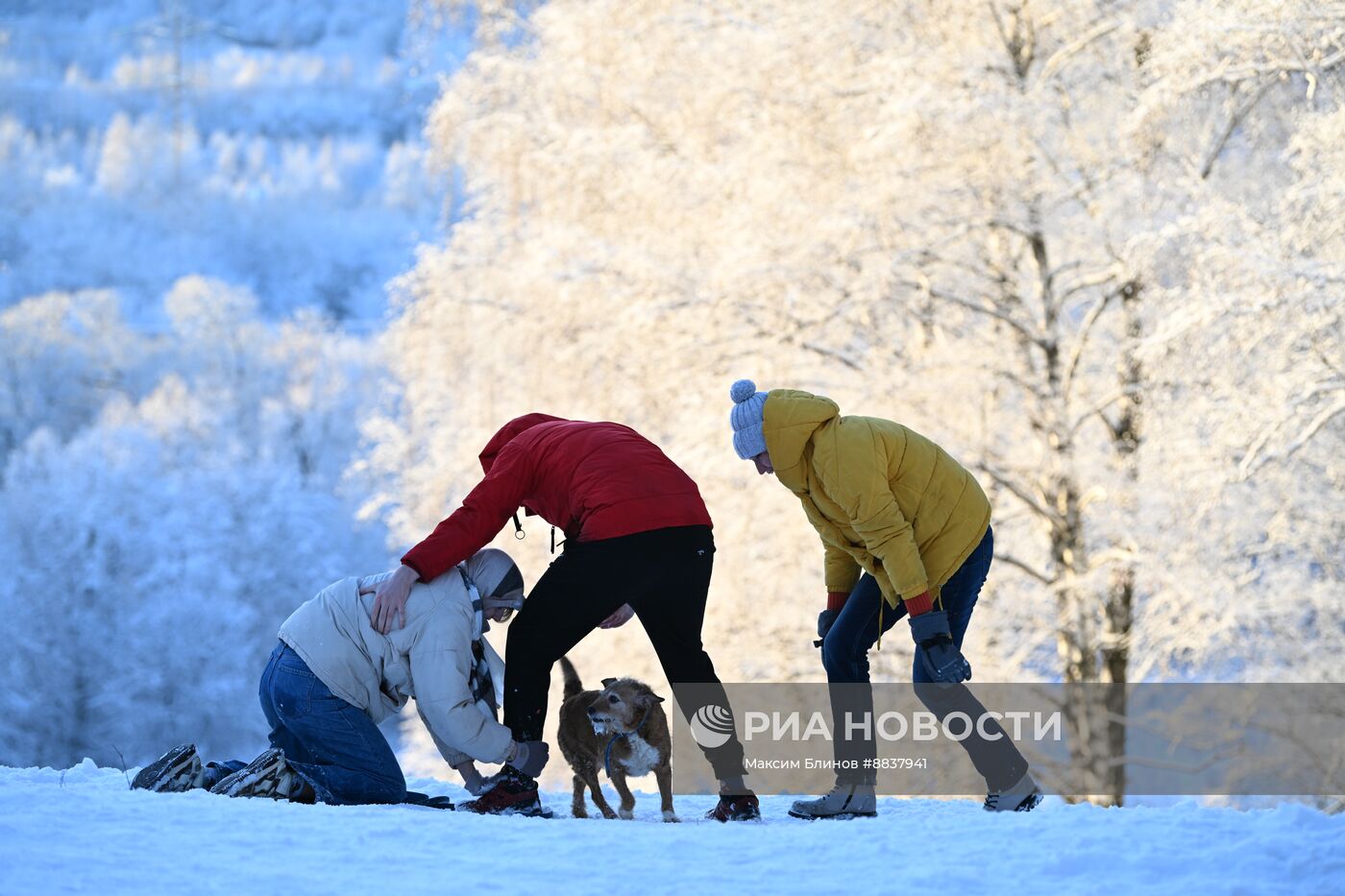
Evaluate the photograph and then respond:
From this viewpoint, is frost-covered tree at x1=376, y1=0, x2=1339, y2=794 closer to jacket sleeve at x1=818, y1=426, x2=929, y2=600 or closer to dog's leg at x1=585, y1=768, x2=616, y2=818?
jacket sleeve at x1=818, y1=426, x2=929, y2=600

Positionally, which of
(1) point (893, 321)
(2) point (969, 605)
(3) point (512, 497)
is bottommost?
(2) point (969, 605)

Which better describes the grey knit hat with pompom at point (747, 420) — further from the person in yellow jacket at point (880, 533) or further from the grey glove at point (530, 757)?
the grey glove at point (530, 757)

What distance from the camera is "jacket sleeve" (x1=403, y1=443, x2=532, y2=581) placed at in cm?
391

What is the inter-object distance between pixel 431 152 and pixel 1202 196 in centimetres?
757

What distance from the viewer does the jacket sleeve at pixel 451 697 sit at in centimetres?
386

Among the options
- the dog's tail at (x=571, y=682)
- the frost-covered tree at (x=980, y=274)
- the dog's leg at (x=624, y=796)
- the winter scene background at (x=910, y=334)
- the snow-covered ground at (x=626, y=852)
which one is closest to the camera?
the snow-covered ground at (x=626, y=852)

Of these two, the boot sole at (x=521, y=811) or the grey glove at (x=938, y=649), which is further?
the boot sole at (x=521, y=811)

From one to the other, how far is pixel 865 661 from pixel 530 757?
112 cm

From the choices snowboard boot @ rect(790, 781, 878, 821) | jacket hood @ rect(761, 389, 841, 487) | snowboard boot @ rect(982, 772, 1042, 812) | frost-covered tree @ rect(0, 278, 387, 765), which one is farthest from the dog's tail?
frost-covered tree @ rect(0, 278, 387, 765)

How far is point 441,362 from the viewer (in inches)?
529

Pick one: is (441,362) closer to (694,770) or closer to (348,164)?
(694,770)

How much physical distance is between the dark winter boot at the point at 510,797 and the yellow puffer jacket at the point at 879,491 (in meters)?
1.27

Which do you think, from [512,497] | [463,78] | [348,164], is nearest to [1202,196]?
[512,497]

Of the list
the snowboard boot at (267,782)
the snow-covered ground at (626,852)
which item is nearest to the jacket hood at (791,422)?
the snow-covered ground at (626,852)
